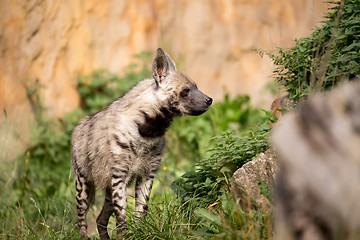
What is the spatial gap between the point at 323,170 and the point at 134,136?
2761 millimetres

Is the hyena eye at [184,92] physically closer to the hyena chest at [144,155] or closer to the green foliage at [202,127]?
the hyena chest at [144,155]

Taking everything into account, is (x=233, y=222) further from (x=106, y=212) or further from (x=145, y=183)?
(x=106, y=212)

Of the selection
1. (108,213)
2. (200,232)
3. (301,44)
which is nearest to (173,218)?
(200,232)

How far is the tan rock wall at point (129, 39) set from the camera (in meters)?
7.34

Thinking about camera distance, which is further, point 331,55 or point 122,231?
point 122,231

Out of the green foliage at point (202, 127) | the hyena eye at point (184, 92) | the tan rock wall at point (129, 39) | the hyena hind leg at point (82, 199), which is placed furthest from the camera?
the tan rock wall at point (129, 39)

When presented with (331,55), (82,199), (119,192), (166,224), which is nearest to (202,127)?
(82,199)

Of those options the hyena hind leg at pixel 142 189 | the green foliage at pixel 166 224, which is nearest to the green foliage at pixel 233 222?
the green foliage at pixel 166 224

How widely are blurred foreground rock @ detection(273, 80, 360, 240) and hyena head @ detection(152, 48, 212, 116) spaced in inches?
102

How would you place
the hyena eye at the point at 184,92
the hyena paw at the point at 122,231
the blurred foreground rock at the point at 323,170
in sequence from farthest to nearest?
the hyena eye at the point at 184,92 < the hyena paw at the point at 122,231 < the blurred foreground rock at the point at 323,170

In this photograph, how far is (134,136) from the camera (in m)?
4.27

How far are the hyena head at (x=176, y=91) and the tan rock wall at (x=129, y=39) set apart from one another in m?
2.31

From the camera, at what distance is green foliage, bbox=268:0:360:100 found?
367cm

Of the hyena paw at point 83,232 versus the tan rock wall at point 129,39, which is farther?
the tan rock wall at point 129,39
